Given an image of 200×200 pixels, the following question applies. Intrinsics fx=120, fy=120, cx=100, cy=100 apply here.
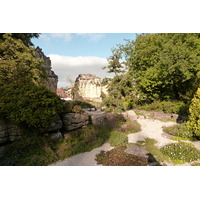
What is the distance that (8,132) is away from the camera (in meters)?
5.19

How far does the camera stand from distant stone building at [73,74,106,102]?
3148 cm

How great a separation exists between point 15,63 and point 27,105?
3478 mm

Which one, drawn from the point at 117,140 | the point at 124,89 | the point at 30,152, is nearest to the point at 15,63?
the point at 30,152

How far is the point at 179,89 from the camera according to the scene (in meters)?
14.7

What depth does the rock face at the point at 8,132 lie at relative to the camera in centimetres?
502

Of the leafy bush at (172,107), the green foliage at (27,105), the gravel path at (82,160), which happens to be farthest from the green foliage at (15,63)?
the leafy bush at (172,107)

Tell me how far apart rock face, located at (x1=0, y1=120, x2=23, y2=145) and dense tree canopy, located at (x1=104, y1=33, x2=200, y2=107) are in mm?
10744

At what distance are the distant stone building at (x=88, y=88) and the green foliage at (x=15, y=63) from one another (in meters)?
22.4

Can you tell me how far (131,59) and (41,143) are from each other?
14756 millimetres

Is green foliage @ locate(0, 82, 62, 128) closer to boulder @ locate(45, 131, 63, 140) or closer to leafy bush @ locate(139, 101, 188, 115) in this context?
boulder @ locate(45, 131, 63, 140)

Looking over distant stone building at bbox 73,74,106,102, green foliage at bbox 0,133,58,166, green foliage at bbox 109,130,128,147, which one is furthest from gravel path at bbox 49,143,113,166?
distant stone building at bbox 73,74,106,102

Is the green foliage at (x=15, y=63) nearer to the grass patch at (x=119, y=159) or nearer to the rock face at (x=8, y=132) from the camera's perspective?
the rock face at (x=8, y=132)

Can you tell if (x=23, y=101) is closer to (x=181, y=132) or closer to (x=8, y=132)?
(x=8, y=132)
